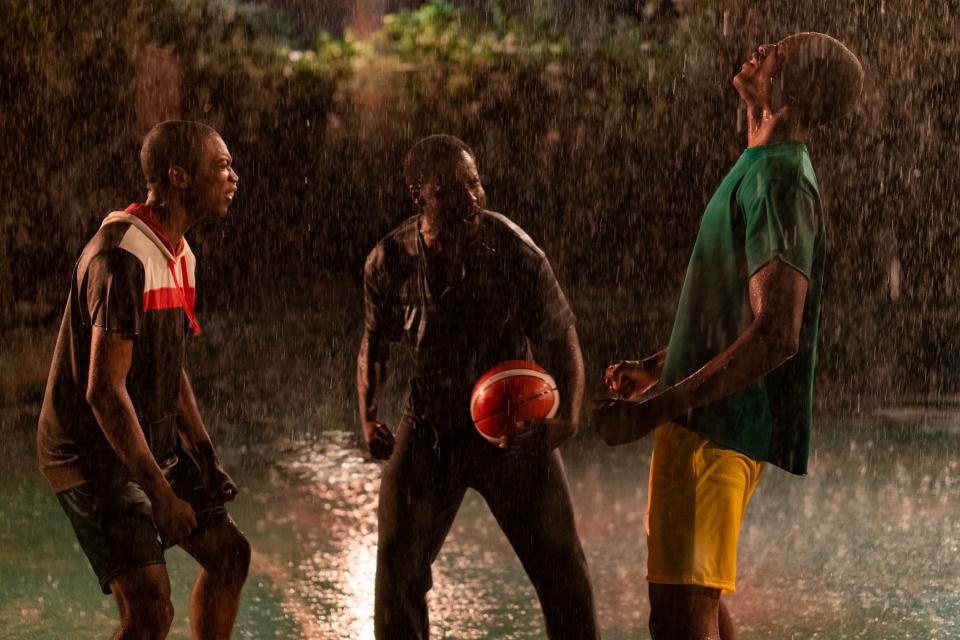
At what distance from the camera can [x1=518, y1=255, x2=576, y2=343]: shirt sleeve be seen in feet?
13.7

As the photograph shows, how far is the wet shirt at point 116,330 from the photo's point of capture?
3.76 metres

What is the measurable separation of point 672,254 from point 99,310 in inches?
648

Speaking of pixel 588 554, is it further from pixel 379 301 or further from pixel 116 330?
pixel 116 330

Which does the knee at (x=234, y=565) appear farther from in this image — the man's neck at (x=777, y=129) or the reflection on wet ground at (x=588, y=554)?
the man's neck at (x=777, y=129)

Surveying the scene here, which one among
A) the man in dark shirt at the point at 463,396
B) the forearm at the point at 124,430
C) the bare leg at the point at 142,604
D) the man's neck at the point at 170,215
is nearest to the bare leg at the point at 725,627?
the man in dark shirt at the point at 463,396

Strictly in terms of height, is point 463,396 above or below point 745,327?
below

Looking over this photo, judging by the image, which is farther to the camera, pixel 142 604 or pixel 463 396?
pixel 463 396

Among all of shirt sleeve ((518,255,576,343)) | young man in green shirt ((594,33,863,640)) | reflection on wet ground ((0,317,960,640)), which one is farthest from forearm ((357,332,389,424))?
reflection on wet ground ((0,317,960,640))

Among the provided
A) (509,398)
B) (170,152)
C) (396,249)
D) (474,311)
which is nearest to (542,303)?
(474,311)

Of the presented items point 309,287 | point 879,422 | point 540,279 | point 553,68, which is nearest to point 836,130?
point 553,68

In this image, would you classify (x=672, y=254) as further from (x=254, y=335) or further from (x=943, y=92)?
(x=254, y=335)

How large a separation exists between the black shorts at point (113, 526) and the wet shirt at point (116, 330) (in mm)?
46

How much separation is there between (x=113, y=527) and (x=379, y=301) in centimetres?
118

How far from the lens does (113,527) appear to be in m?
3.80
